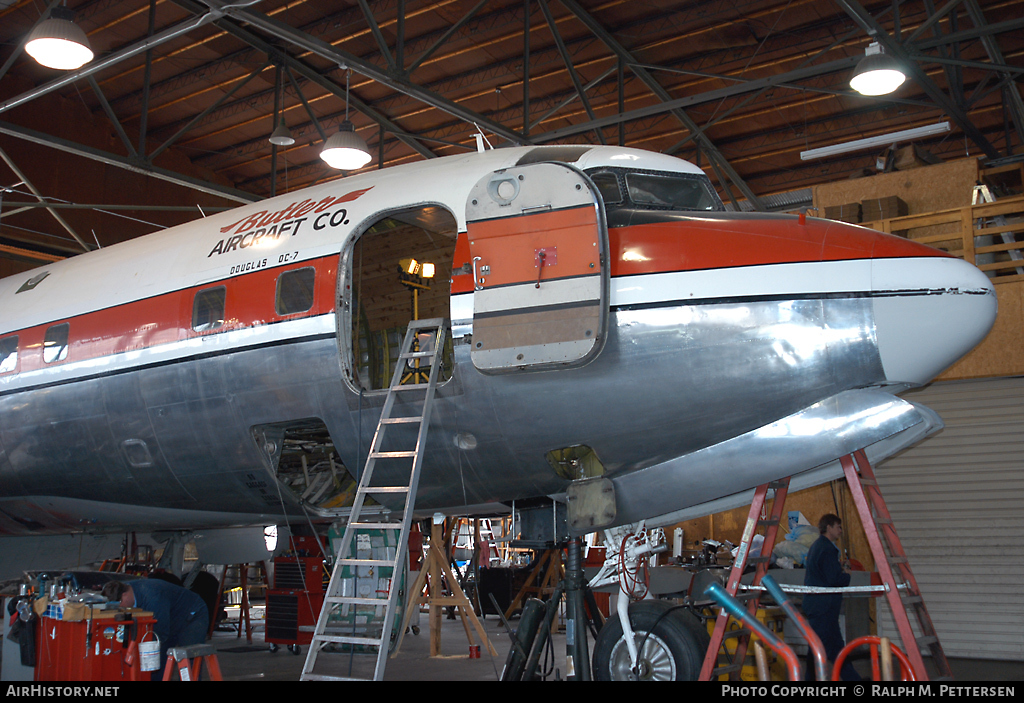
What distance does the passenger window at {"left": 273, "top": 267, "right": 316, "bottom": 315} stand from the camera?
25.3ft

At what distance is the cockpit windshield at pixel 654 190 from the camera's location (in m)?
7.25

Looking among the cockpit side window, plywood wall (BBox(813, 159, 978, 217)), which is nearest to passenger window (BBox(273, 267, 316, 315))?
the cockpit side window

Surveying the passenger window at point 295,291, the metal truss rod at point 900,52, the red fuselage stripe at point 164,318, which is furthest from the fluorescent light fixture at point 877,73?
the passenger window at point 295,291

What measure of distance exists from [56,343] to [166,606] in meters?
3.23

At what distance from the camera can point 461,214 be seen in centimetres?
736

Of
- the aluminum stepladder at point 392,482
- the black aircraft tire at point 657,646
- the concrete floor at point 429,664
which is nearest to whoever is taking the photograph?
the aluminum stepladder at point 392,482

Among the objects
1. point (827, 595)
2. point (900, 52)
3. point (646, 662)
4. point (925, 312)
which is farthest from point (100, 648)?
point (900, 52)

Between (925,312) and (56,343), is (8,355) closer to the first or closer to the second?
(56,343)

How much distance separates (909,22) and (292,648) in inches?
708

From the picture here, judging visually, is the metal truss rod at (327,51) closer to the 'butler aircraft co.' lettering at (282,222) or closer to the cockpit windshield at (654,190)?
the 'butler aircraft co.' lettering at (282,222)

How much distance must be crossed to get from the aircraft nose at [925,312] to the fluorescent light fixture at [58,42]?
11.7 meters

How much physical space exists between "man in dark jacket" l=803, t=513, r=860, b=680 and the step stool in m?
6.00
